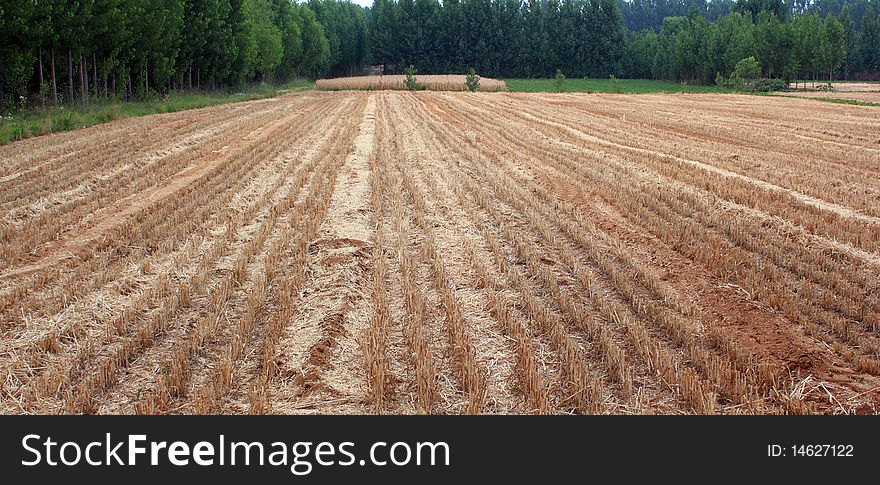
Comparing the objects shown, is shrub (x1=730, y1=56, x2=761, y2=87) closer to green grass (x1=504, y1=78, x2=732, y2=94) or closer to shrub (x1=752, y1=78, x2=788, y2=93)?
shrub (x1=752, y1=78, x2=788, y2=93)

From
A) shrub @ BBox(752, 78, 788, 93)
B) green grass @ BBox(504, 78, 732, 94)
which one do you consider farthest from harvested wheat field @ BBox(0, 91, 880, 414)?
shrub @ BBox(752, 78, 788, 93)

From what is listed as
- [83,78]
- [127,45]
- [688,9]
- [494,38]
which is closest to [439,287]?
[83,78]

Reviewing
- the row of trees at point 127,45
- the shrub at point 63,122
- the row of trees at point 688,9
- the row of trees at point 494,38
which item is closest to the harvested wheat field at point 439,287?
the shrub at point 63,122

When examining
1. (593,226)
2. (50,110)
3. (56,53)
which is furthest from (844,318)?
(56,53)

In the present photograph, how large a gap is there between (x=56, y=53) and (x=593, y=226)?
26840 mm

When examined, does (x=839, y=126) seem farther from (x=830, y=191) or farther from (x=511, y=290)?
(x=511, y=290)

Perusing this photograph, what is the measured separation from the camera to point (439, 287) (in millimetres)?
6043

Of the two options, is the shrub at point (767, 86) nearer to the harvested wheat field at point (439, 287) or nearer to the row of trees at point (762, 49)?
the row of trees at point (762, 49)

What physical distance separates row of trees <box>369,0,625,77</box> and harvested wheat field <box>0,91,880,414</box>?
100358mm

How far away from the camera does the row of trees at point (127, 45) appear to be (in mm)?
23656

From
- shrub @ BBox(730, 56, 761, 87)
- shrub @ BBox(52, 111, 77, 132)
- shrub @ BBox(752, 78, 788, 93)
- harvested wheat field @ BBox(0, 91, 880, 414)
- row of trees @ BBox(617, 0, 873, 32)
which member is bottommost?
harvested wheat field @ BBox(0, 91, 880, 414)

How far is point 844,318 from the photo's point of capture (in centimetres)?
529

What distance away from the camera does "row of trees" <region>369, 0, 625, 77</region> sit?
10906 cm

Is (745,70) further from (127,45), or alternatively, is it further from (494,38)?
(494,38)
